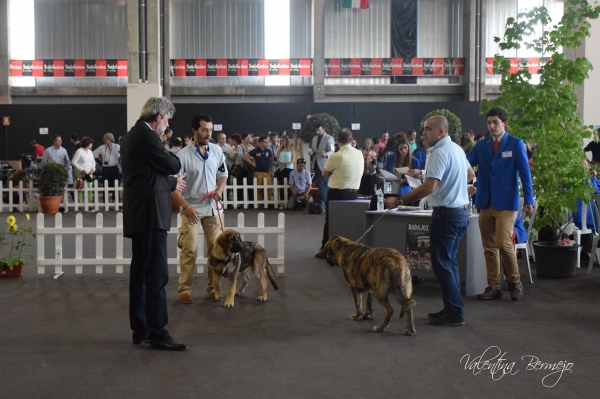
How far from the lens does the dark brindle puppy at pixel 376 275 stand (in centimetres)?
544

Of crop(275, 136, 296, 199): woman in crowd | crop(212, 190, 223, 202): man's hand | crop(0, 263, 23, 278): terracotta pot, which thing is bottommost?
crop(0, 263, 23, 278): terracotta pot

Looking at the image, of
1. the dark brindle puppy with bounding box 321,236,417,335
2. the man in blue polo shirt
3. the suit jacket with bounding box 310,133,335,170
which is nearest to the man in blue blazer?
the dark brindle puppy with bounding box 321,236,417,335

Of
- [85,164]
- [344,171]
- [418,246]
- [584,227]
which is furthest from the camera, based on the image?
[85,164]

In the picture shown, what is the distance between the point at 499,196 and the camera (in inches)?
270

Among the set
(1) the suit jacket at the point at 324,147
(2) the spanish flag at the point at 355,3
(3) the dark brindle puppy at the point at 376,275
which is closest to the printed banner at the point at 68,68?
(2) the spanish flag at the point at 355,3

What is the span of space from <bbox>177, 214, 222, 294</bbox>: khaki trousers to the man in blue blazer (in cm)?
260

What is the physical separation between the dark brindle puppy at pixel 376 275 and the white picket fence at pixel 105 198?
10651 mm

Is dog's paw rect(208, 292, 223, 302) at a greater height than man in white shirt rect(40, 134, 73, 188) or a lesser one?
lesser

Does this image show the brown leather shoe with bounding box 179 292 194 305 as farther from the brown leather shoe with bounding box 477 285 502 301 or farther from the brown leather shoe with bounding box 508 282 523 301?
the brown leather shoe with bounding box 508 282 523 301

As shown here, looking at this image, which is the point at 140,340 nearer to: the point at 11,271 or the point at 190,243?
the point at 190,243

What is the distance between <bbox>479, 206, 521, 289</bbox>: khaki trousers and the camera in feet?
22.5

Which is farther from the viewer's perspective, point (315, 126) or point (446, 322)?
point (315, 126)

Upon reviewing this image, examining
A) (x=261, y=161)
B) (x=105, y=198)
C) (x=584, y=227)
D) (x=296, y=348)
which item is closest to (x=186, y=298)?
(x=296, y=348)

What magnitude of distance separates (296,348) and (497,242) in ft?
8.76
